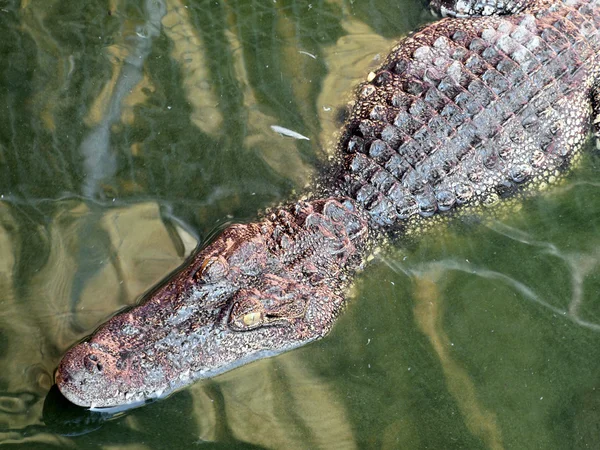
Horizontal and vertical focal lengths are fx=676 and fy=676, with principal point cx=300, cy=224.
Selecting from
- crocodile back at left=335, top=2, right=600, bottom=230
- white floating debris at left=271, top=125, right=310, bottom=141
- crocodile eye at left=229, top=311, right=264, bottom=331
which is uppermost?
crocodile back at left=335, top=2, right=600, bottom=230

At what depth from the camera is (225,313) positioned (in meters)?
3.72

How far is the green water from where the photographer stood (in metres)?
4.01

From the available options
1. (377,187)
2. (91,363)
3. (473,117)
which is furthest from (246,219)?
(473,117)

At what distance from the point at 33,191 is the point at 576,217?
3.64 metres

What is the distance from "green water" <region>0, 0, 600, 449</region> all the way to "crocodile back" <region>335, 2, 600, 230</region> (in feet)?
0.94

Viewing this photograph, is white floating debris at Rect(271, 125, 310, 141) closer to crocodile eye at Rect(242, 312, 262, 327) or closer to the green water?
the green water

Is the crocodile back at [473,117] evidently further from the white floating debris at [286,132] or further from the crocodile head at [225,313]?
the crocodile head at [225,313]

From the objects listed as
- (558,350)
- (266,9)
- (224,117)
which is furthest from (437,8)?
(558,350)

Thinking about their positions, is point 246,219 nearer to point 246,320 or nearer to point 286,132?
point 286,132

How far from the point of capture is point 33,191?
4.43 metres

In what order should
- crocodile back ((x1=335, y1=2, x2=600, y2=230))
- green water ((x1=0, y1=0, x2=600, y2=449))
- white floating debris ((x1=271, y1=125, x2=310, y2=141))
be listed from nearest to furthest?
green water ((x1=0, y1=0, x2=600, y2=449))
crocodile back ((x1=335, y1=2, x2=600, y2=230))
white floating debris ((x1=271, y1=125, x2=310, y2=141))

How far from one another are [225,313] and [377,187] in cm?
126

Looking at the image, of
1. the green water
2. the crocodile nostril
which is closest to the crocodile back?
the green water

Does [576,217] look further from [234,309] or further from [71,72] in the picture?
[71,72]
